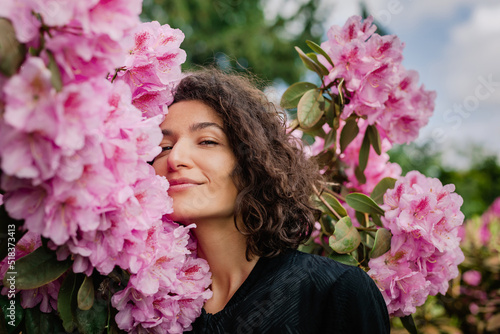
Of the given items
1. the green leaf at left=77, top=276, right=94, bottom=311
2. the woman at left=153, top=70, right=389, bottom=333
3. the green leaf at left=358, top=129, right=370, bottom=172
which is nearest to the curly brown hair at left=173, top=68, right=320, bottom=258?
the woman at left=153, top=70, right=389, bottom=333

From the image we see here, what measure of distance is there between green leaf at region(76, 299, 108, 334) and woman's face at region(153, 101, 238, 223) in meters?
0.35

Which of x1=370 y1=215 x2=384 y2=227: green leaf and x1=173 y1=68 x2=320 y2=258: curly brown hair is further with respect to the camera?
x1=370 y1=215 x2=384 y2=227: green leaf

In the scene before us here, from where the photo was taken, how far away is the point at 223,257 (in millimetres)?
1515

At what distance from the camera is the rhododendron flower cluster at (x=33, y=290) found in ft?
3.40

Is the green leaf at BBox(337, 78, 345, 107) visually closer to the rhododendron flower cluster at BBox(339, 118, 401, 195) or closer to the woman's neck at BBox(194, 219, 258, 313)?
the rhododendron flower cluster at BBox(339, 118, 401, 195)

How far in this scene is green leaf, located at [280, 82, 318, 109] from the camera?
68.2 inches

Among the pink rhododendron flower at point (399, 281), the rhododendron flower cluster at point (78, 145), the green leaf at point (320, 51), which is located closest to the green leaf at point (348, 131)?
the green leaf at point (320, 51)

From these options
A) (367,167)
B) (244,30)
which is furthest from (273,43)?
(367,167)

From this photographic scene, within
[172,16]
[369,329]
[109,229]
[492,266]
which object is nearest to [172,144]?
[109,229]

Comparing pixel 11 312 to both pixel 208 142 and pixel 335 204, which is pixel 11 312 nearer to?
pixel 208 142

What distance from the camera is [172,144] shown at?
58.2 inches

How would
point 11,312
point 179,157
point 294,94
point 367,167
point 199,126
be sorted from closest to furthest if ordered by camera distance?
point 11,312 → point 179,157 → point 199,126 → point 294,94 → point 367,167

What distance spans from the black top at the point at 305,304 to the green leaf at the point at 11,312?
0.56 m

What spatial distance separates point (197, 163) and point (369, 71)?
72cm
